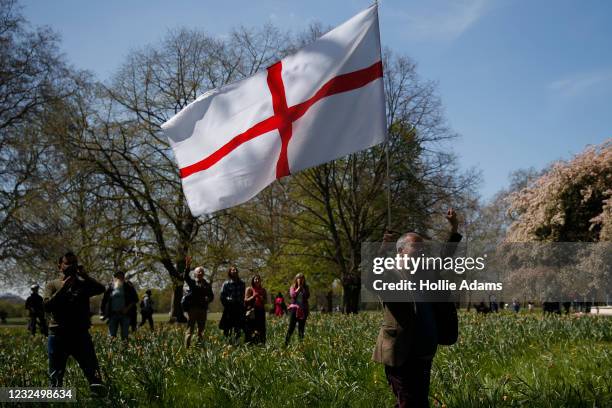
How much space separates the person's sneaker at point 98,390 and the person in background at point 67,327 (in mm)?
201

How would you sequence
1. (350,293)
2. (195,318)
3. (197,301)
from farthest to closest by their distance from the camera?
(350,293)
(197,301)
(195,318)

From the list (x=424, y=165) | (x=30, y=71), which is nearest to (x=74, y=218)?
(x=30, y=71)

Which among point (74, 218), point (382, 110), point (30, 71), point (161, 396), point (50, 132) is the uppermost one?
point (30, 71)

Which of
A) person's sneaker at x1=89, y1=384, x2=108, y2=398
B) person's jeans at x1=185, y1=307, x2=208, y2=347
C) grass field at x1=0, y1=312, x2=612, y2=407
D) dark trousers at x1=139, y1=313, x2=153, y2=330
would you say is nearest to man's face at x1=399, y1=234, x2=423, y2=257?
grass field at x1=0, y1=312, x2=612, y2=407

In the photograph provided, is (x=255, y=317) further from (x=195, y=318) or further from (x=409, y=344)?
(x=409, y=344)

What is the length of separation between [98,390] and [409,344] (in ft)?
12.3

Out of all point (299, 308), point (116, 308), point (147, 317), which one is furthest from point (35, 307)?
point (299, 308)

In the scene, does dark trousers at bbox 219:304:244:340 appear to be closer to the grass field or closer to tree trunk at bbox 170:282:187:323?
the grass field

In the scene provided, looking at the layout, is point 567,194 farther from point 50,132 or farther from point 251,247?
point 50,132

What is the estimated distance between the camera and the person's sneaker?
618 centimetres

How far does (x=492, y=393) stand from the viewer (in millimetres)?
5133

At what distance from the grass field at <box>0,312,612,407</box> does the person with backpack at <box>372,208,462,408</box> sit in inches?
40.9

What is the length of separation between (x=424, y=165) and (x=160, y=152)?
43.9ft

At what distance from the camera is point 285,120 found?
6.31m
